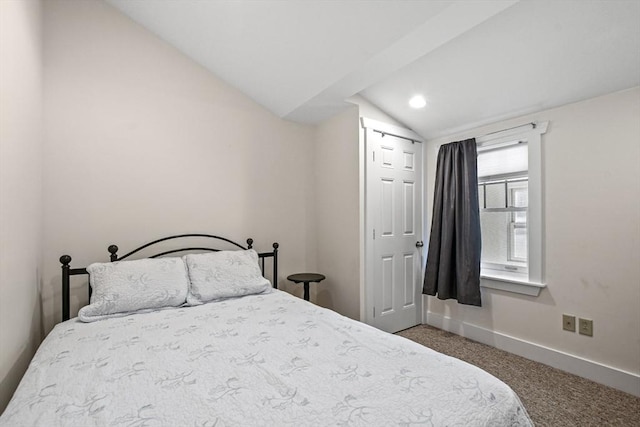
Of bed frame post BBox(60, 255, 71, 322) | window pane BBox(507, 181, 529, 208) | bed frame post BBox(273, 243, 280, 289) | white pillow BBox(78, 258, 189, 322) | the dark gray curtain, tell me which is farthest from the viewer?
bed frame post BBox(273, 243, 280, 289)

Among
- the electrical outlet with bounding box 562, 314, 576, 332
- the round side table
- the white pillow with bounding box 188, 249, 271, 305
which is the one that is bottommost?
the electrical outlet with bounding box 562, 314, 576, 332

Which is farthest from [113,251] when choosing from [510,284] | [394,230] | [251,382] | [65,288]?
[510,284]

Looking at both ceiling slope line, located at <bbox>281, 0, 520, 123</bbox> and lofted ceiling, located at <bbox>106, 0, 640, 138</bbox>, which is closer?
ceiling slope line, located at <bbox>281, 0, 520, 123</bbox>

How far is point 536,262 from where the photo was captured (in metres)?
2.46

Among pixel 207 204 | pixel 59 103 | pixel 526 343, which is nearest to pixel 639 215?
pixel 526 343

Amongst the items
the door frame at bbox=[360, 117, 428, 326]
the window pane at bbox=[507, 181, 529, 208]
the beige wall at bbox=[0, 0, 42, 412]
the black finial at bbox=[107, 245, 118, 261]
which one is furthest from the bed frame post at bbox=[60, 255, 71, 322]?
the window pane at bbox=[507, 181, 529, 208]

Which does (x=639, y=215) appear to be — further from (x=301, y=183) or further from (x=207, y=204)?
(x=207, y=204)

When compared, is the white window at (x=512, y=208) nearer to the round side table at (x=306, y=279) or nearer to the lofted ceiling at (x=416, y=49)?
the lofted ceiling at (x=416, y=49)

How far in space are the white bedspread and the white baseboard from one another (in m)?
1.75

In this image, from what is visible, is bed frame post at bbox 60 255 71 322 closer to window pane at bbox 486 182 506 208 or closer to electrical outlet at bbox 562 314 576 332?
window pane at bbox 486 182 506 208

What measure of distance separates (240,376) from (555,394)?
2170 millimetres

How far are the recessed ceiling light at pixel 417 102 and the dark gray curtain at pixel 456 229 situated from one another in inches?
22.1

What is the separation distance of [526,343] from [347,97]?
2.65 metres

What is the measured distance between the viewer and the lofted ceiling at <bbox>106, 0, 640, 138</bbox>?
171 centimetres
